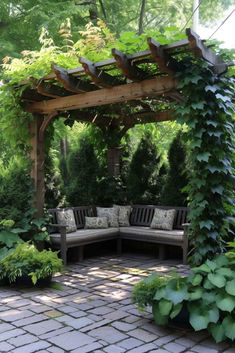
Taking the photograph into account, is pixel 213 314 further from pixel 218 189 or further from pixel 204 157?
pixel 204 157

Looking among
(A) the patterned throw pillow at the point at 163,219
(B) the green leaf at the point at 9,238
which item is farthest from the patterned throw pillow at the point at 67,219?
(A) the patterned throw pillow at the point at 163,219

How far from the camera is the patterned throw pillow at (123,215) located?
22.7ft

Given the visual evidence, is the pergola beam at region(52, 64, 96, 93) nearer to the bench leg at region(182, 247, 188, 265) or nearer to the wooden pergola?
the wooden pergola

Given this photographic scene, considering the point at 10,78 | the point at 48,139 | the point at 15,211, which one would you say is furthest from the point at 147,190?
the point at 10,78

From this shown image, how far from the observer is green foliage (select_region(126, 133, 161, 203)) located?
7336mm

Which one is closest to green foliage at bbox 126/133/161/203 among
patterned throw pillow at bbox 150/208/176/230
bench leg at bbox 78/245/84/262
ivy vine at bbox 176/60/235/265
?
patterned throw pillow at bbox 150/208/176/230

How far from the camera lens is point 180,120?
3973 mm

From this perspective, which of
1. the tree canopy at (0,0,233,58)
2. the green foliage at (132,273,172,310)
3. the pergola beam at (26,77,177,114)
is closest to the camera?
the green foliage at (132,273,172,310)

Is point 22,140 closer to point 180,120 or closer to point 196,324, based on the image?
point 180,120

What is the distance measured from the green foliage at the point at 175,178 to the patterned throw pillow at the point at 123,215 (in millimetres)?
639

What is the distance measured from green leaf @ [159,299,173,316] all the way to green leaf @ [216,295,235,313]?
388 millimetres

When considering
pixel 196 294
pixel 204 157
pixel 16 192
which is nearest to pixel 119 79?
pixel 204 157

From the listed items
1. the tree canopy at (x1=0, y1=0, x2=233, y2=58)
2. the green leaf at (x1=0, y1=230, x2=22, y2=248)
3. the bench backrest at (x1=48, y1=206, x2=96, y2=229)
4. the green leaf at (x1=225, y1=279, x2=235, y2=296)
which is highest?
the tree canopy at (x1=0, y1=0, x2=233, y2=58)

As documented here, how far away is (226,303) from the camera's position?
2957 millimetres
